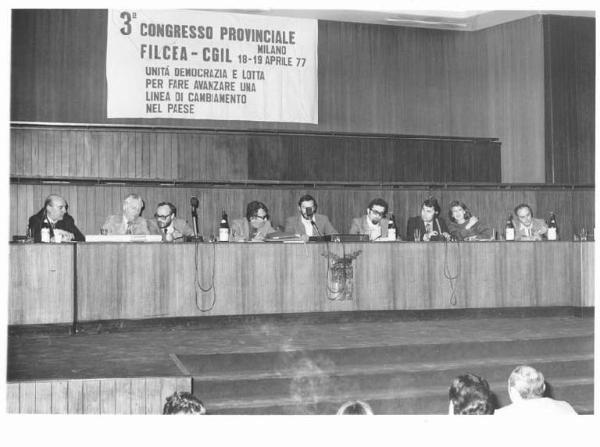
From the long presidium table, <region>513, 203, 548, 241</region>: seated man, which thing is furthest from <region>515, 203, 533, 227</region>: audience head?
the long presidium table

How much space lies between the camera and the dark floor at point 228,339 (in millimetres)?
4539

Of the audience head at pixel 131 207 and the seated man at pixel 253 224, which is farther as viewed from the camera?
the seated man at pixel 253 224

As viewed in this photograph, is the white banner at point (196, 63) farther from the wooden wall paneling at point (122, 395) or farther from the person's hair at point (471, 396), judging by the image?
the person's hair at point (471, 396)

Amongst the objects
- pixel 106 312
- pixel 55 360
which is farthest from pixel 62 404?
pixel 106 312

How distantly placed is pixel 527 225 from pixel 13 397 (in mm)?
5453

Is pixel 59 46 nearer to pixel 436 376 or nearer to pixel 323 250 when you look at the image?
pixel 323 250

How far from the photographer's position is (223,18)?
8.48 metres

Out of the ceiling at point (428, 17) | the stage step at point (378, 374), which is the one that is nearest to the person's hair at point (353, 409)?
the stage step at point (378, 374)

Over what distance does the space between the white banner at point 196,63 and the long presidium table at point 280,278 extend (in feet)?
9.30

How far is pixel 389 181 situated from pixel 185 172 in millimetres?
2515

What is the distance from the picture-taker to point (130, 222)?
7105mm

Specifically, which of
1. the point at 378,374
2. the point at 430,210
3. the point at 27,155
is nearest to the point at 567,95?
the point at 430,210

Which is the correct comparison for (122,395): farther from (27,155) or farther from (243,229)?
(27,155)

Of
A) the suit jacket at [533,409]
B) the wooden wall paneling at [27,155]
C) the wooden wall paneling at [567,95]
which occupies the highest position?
the wooden wall paneling at [567,95]
